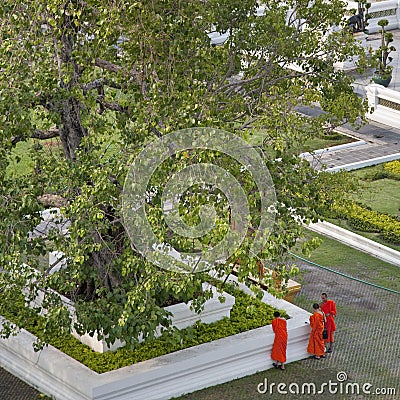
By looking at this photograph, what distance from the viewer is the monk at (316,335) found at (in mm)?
15234

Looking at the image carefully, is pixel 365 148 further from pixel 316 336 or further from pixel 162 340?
pixel 162 340

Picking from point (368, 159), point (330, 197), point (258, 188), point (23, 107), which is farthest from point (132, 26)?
point (368, 159)

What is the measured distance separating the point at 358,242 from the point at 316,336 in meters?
4.85

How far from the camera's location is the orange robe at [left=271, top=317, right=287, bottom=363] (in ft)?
48.9

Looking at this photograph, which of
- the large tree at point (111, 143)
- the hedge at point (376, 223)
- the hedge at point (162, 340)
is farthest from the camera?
the hedge at point (376, 223)

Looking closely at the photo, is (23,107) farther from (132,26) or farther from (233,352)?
(233,352)

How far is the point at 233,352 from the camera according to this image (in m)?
14.7

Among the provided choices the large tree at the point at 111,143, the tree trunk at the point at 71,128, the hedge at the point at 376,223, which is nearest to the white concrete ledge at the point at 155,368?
the large tree at the point at 111,143

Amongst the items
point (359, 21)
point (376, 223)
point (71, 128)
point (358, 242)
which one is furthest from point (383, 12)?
point (71, 128)

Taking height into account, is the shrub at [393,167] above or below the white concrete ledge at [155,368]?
below

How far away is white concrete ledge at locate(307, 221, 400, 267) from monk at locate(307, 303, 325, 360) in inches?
165

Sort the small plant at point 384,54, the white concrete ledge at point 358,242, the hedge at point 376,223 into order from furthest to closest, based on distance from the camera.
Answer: the small plant at point 384,54, the hedge at point 376,223, the white concrete ledge at point 358,242

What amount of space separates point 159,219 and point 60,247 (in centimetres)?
135

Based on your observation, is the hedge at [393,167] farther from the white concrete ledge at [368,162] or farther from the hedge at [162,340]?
the hedge at [162,340]
